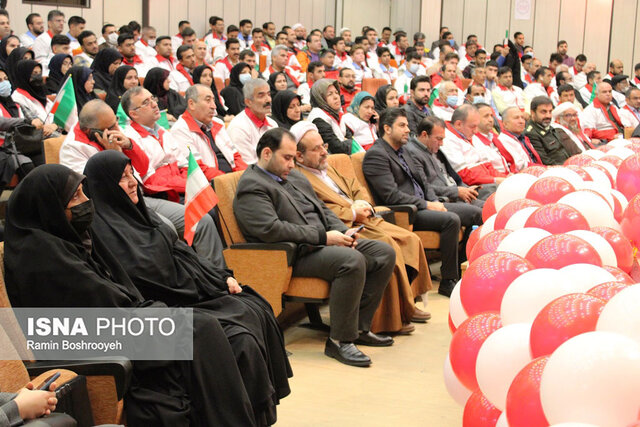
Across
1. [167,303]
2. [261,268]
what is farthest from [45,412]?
[261,268]

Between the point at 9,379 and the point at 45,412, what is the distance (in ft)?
0.63

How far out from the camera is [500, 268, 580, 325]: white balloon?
2146mm

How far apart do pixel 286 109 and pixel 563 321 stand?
4.39 meters

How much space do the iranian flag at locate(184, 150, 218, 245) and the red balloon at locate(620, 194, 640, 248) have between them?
180cm

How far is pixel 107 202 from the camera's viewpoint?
2852 mm

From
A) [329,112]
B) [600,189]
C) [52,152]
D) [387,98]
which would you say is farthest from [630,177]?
[387,98]

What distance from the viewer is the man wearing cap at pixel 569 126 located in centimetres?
727

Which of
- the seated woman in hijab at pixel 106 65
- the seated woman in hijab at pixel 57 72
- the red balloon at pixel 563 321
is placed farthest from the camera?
the seated woman in hijab at pixel 106 65

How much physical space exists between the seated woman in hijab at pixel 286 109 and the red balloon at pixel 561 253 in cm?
364

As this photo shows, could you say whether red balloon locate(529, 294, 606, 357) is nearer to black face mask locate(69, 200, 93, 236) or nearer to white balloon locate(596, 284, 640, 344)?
white balloon locate(596, 284, 640, 344)

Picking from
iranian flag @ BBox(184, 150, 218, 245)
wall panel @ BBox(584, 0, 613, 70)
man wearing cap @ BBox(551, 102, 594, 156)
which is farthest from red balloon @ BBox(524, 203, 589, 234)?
wall panel @ BBox(584, 0, 613, 70)

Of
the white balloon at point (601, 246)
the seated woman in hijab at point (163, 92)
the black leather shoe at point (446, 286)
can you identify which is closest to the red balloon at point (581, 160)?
the black leather shoe at point (446, 286)

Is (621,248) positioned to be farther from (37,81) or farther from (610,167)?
(37,81)

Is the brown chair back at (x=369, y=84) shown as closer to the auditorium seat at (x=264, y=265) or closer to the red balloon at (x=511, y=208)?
the auditorium seat at (x=264, y=265)
